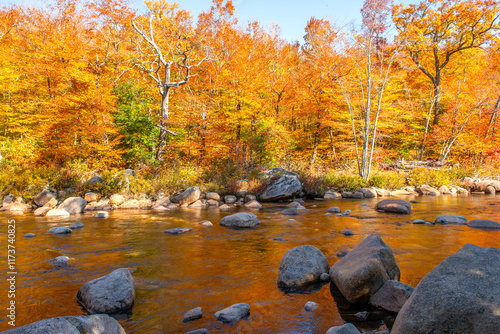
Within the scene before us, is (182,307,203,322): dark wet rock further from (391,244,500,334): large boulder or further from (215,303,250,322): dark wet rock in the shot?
(391,244,500,334): large boulder

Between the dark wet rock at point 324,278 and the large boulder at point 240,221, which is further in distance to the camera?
the large boulder at point 240,221

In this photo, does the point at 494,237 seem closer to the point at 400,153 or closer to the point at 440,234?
the point at 440,234

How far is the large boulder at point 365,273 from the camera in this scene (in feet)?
11.2

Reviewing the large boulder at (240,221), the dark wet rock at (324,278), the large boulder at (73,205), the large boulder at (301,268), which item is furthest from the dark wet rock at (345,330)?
the large boulder at (73,205)

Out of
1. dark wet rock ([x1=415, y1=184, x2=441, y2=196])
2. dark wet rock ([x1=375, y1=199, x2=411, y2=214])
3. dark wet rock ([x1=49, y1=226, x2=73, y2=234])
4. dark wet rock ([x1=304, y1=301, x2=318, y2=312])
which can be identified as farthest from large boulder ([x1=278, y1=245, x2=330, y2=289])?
dark wet rock ([x1=415, y1=184, x2=441, y2=196])

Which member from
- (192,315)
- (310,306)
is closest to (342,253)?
(310,306)

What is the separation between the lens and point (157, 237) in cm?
652

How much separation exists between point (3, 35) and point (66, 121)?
7.46 m

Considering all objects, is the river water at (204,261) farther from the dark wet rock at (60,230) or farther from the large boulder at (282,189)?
the large boulder at (282,189)

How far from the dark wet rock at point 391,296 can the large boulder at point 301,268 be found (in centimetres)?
82

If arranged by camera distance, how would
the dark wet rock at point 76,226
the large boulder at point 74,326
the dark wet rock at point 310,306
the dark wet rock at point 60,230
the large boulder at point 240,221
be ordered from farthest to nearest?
the large boulder at point 240,221 < the dark wet rock at point 76,226 < the dark wet rock at point 60,230 < the dark wet rock at point 310,306 < the large boulder at point 74,326

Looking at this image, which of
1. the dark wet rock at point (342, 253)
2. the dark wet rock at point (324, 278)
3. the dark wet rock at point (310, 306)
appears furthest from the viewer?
the dark wet rock at point (342, 253)

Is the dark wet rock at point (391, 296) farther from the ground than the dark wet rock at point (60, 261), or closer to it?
farther from the ground

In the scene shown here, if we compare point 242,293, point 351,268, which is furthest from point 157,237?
point 351,268
